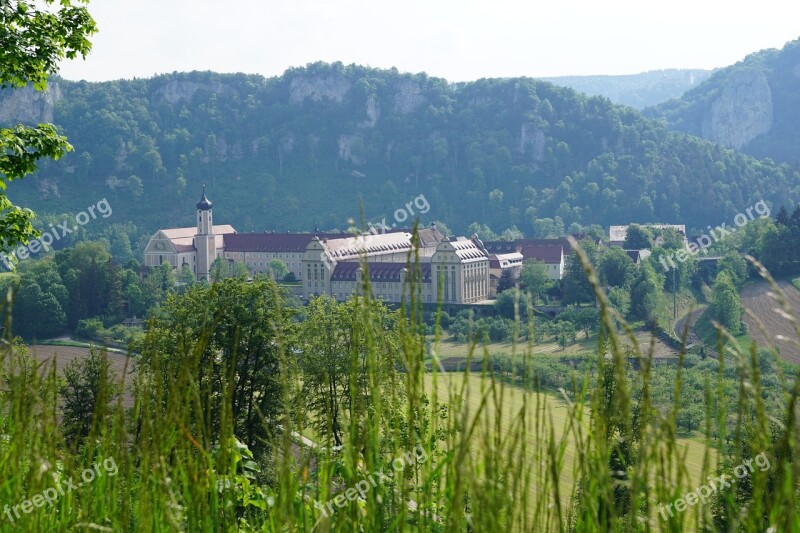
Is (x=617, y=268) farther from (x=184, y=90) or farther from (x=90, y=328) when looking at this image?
(x=184, y=90)

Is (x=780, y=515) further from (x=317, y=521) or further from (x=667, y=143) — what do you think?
(x=667, y=143)

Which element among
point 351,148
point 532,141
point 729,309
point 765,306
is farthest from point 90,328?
point 532,141

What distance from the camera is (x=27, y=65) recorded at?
944 cm

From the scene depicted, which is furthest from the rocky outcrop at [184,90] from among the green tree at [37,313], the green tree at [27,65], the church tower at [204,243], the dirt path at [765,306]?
the green tree at [27,65]

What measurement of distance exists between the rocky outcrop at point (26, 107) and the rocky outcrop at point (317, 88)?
4397 cm

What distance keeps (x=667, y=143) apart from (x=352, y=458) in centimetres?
15993

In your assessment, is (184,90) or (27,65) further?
(184,90)

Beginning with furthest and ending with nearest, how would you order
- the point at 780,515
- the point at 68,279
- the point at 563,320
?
the point at 68,279 < the point at 563,320 < the point at 780,515

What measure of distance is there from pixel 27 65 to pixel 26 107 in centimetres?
17244

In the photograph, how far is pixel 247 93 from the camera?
196 m

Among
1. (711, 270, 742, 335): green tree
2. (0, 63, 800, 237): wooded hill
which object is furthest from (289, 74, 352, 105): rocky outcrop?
(711, 270, 742, 335): green tree

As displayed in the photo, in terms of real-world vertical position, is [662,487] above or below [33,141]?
below

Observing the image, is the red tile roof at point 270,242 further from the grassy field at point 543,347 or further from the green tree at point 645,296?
the grassy field at point 543,347

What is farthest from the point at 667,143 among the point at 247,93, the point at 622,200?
the point at 247,93
